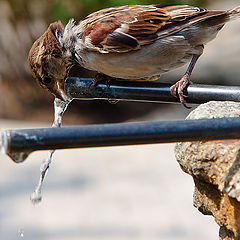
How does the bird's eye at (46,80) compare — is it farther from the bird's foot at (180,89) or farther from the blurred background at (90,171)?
the blurred background at (90,171)

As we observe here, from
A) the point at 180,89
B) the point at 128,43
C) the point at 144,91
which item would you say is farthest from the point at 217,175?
the point at 128,43

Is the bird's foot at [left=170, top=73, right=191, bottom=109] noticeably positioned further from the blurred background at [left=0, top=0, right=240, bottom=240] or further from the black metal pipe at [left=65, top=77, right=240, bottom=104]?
the blurred background at [left=0, top=0, right=240, bottom=240]

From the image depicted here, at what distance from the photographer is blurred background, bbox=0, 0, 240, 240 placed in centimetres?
568

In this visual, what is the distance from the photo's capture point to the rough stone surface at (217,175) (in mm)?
2158

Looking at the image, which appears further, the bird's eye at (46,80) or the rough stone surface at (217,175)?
the bird's eye at (46,80)

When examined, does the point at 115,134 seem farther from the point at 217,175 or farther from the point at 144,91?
the point at 144,91

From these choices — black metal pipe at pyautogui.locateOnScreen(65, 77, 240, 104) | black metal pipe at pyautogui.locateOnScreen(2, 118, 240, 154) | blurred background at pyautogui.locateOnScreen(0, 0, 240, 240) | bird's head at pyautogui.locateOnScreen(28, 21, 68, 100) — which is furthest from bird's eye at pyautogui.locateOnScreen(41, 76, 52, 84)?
blurred background at pyautogui.locateOnScreen(0, 0, 240, 240)

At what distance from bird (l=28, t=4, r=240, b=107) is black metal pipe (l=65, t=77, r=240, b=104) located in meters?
0.43

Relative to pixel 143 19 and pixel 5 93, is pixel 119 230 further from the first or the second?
pixel 5 93

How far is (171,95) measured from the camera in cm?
281

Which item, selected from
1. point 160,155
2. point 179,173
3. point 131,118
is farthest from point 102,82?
point 131,118

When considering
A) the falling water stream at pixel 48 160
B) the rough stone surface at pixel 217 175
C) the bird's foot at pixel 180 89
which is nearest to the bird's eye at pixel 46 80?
the falling water stream at pixel 48 160

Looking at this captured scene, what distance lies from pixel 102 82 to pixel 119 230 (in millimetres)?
2640

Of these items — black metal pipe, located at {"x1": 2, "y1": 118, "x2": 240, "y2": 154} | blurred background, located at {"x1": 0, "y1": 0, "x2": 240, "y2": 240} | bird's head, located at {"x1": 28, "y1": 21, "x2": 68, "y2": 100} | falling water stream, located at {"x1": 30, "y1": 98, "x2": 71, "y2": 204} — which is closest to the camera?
black metal pipe, located at {"x1": 2, "y1": 118, "x2": 240, "y2": 154}
